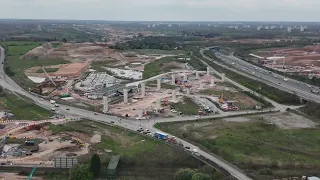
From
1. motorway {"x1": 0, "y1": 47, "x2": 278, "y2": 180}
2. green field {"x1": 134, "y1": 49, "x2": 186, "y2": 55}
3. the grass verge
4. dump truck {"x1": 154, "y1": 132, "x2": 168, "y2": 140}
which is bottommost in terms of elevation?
motorway {"x1": 0, "y1": 47, "x2": 278, "y2": 180}

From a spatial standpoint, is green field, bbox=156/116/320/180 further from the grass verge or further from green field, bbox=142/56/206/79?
green field, bbox=142/56/206/79

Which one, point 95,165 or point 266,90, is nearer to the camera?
point 95,165

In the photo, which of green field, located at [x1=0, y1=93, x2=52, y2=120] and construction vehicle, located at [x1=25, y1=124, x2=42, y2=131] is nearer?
construction vehicle, located at [x1=25, y1=124, x2=42, y2=131]

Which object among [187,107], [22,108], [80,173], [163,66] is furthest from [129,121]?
[163,66]

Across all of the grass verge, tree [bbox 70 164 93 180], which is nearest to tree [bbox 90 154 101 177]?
tree [bbox 70 164 93 180]

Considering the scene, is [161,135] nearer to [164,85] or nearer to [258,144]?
[258,144]

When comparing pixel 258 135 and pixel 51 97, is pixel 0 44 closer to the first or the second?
pixel 51 97

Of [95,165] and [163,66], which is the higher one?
[163,66]
